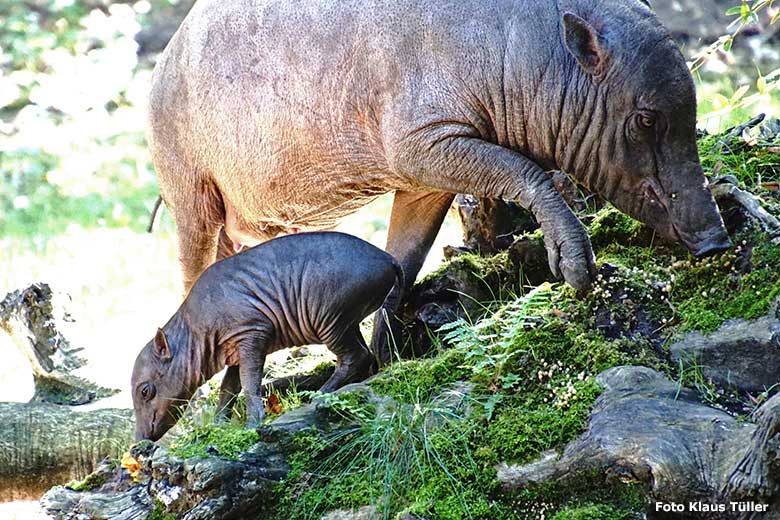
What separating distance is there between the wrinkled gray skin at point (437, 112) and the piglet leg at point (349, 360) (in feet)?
1.16

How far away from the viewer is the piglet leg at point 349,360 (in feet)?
20.2

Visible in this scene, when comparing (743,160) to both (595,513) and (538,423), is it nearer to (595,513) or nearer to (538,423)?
(538,423)

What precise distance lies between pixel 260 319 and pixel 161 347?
22.1 inches

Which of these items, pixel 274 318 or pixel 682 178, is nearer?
pixel 682 178

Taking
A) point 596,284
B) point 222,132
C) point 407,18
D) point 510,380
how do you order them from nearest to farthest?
point 510,380 → point 596,284 → point 407,18 → point 222,132

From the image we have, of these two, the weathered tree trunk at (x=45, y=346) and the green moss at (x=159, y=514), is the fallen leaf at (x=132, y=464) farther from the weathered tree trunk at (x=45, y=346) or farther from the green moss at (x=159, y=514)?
the weathered tree trunk at (x=45, y=346)

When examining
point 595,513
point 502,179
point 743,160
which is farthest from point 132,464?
point 743,160

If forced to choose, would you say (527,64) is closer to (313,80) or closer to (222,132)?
(313,80)

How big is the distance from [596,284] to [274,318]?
1642 mm

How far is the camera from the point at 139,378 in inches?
249

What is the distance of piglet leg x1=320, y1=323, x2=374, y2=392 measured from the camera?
6164 mm

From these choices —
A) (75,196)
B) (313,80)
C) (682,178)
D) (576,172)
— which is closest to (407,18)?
(313,80)

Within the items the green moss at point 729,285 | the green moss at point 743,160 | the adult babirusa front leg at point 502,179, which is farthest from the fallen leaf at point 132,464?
the green moss at point 743,160

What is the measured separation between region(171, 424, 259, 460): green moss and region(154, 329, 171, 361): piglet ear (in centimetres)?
62
